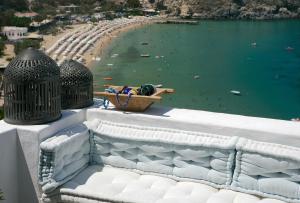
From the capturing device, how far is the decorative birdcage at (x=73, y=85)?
4793 mm

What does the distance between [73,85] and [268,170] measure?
2167mm

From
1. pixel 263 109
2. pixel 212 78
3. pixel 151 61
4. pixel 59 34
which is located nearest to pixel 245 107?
pixel 263 109

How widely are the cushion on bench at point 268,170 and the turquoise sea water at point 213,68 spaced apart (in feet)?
66.9

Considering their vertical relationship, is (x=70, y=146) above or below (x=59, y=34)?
above

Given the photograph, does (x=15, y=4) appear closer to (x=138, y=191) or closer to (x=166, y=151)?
(x=166, y=151)

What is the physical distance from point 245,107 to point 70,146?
22.4 metres

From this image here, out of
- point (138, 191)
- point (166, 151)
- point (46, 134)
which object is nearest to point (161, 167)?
point (166, 151)

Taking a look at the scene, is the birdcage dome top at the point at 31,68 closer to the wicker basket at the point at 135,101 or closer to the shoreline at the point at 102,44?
the wicker basket at the point at 135,101

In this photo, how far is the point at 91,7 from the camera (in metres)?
76.7

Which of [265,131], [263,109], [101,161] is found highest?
[265,131]

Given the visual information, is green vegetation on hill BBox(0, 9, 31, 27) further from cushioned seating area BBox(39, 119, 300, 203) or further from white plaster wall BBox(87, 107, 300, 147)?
cushioned seating area BBox(39, 119, 300, 203)

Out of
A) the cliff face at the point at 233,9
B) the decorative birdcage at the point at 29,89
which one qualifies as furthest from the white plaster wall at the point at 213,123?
the cliff face at the point at 233,9

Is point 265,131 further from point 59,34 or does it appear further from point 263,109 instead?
point 59,34

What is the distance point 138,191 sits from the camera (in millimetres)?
3875
